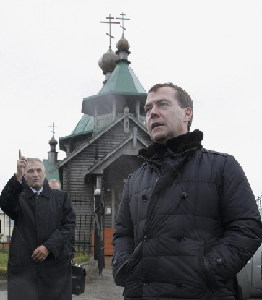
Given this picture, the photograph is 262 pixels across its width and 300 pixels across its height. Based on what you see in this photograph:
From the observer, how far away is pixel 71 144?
33.4 m

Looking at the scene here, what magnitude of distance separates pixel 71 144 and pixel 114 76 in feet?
16.5

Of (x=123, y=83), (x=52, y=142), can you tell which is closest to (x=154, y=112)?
(x=123, y=83)

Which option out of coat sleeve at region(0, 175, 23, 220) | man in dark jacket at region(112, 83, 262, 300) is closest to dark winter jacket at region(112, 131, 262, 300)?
man in dark jacket at region(112, 83, 262, 300)

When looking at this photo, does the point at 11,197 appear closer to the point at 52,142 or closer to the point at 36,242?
the point at 36,242

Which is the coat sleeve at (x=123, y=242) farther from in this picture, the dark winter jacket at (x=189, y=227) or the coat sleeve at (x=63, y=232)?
the coat sleeve at (x=63, y=232)

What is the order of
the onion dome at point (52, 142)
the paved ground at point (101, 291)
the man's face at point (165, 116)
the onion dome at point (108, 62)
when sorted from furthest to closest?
1. the onion dome at point (52, 142)
2. the onion dome at point (108, 62)
3. the paved ground at point (101, 291)
4. the man's face at point (165, 116)

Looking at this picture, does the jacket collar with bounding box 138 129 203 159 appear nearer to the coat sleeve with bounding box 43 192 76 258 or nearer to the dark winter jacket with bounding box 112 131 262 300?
the dark winter jacket with bounding box 112 131 262 300

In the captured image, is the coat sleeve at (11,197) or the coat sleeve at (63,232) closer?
the coat sleeve at (11,197)

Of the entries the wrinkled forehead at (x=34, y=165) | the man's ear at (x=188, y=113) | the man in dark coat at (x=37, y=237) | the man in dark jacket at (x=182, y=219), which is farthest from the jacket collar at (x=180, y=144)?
the wrinkled forehead at (x=34, y=165)

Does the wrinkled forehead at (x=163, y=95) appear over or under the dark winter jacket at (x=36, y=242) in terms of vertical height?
over

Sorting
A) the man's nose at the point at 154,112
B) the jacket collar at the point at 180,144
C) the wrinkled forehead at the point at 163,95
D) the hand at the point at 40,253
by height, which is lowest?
the hand at the point at 40,253

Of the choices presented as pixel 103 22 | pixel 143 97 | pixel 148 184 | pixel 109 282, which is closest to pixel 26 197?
pixel 148 184

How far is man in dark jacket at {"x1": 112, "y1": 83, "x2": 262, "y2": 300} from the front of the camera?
2545 millimetres

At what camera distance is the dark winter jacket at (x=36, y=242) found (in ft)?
16.6
